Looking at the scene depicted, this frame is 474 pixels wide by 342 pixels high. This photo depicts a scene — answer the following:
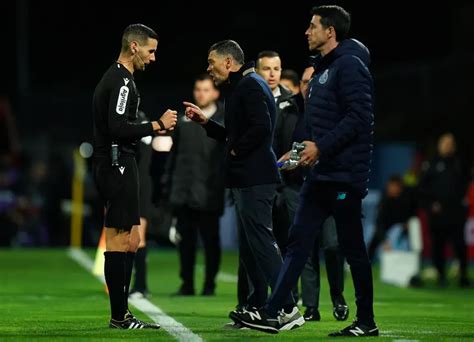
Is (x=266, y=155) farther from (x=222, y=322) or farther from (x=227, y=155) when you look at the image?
(x=222, y=322)

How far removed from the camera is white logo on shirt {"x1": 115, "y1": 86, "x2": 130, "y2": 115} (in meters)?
10.8

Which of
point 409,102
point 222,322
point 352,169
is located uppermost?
point 409,102

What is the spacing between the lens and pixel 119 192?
10867mm

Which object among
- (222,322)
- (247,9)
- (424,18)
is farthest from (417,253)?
(247,9)

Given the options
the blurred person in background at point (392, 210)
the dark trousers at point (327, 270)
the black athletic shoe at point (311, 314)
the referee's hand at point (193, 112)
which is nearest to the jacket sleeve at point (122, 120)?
the referee's hand at point (193, 112)

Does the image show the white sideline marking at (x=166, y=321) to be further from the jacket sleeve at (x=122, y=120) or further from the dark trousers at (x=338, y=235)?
the jacket sleeve at (x=122, y=120)

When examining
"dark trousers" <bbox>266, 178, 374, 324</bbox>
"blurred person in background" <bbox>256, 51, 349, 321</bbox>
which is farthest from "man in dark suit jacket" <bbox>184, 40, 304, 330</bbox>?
A: "blurred person in background" <bbox>256, 51, 349, 321</bbox>

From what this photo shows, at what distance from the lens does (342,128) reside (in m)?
10.2

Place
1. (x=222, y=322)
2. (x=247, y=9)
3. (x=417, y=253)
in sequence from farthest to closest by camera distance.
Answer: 1. (x=247, y=9)
2. (x=417, y=253)
3. (x=222, y=322)

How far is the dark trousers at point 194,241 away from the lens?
1609 centimetres

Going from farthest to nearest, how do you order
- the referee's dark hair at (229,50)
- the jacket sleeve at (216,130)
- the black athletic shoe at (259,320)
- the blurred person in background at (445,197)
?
the blurred person in background at (445,197), the jacket sleeve at (216,130), the referee's dark hair at (229,50), the black athletic shoe at (259,320)

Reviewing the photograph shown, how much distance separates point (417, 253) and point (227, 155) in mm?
9410

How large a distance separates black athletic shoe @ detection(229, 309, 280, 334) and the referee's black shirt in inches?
59.8

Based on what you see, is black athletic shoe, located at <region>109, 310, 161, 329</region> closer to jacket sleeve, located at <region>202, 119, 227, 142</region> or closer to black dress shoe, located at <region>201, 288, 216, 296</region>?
jacket sleeve, located at <region>202, 119, 227, 142</region>
